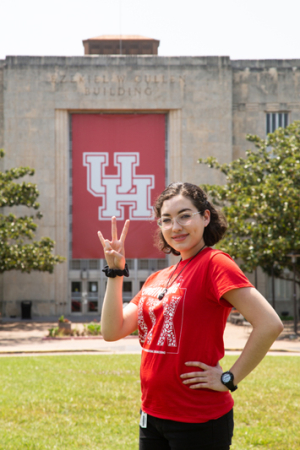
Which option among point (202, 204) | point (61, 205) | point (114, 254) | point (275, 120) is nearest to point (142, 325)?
point (114, 254)

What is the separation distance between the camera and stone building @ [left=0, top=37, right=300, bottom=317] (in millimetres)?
29938

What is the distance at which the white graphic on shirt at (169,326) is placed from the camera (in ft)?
9.13

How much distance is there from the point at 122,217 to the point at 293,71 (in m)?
13.5

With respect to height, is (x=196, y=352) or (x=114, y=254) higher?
(x=114, y=254)

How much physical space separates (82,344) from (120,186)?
13.7m

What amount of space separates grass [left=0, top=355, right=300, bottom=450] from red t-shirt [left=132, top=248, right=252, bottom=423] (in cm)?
357

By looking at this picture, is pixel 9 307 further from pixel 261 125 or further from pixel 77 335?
pixel 261 125

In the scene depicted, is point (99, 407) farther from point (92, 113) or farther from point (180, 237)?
point (92, 113)

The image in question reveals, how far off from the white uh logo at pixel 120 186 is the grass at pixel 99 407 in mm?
17988

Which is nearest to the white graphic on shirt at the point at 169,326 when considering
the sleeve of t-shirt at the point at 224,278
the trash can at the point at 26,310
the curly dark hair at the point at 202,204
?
the sleeve of t-shirt at the point at 224,278

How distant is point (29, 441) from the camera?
6.13 metres

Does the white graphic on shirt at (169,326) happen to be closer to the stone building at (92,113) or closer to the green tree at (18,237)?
the green tree at (18,237)

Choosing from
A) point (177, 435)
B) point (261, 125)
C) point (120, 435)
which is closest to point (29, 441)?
point (120, 435)

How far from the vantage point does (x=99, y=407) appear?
7805 mm
